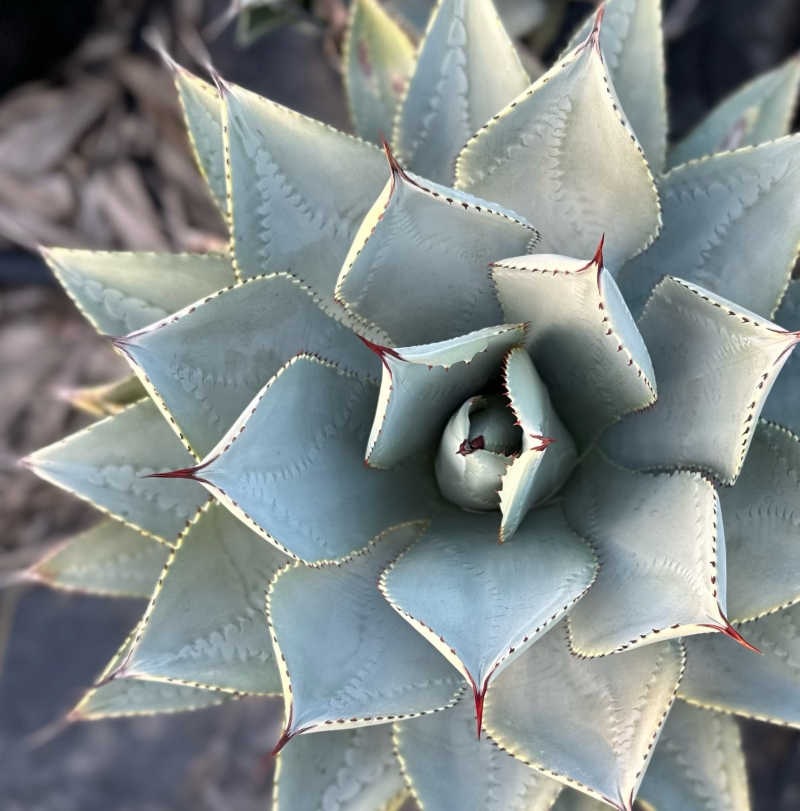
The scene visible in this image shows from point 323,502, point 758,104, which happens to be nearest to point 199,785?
point 323,502

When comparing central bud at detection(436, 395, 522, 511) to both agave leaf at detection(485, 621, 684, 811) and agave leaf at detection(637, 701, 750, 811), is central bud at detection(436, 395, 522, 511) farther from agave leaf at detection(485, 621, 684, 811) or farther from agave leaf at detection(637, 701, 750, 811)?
agave leaf at detection(637, 701, 750, 811)

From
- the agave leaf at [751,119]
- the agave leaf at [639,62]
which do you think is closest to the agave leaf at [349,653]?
the agave leaf at [639,62]

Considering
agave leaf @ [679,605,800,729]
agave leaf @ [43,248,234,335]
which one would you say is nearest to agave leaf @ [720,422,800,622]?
agave leaf @ [679,605,800,729]

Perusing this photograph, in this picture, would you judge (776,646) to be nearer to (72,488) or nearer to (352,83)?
(72,488)

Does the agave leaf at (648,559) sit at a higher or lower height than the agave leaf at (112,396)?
higher

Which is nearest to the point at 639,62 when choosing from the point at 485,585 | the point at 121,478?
the point at 485,585

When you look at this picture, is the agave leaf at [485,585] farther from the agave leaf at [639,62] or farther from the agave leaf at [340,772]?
the agave leaf at [639,62]
